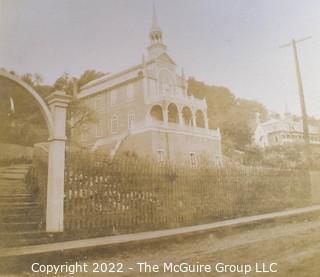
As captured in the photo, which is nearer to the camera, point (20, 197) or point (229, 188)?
point (20, 197)

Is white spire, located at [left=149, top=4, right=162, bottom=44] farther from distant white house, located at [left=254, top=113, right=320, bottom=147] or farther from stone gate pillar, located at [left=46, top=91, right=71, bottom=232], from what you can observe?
distant white house, located at [left=254, top=113, right=320, bottom=147]

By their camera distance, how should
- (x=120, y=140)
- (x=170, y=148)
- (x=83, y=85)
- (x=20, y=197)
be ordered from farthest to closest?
1. (x=170, y=148)
2. (x=120, y=140)
3. (x=83, y=85)
4. (x=20, y=197)

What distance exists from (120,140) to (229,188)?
206cm

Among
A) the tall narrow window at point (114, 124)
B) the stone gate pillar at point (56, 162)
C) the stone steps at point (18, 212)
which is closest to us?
the stone steps at point (18, 212)

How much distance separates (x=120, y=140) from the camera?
413cm

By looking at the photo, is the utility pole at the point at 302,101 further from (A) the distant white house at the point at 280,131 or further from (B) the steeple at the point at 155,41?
(B) the steeple at the point at 155,41

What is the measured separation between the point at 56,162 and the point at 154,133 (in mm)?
1400

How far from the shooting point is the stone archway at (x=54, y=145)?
3507 millimetres

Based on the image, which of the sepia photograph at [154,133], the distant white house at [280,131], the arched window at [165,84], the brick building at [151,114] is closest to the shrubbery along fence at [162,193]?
the sepia photograph at [154,133]

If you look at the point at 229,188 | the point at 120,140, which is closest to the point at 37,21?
the point at 120,140

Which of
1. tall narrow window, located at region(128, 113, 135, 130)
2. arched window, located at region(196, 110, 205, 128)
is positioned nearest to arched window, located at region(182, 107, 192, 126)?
arched window, located at region(196, 110, 205, 128)

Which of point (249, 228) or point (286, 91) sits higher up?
point (286, 91)

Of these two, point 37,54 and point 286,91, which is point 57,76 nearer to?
point 37,54

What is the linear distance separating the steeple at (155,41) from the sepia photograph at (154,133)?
15mm
